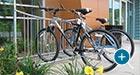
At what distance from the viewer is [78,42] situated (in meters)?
4.72

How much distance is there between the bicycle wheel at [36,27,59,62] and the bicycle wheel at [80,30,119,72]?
2.03ft

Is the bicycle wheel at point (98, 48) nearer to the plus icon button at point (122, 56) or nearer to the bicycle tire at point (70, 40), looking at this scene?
the bicycle tire at point (70, 40)

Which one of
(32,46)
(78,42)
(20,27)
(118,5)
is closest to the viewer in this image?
(78,42)

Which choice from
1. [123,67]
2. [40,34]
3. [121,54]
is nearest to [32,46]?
[40,34]

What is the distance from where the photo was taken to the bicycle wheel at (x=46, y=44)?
482 centimetres

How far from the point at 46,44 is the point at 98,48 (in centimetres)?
126

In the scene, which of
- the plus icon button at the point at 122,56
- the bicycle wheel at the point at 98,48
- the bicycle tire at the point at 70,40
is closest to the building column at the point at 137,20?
the bicycle tire at the point at 70,40

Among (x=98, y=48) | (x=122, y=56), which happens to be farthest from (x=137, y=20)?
(x=122, y=56)

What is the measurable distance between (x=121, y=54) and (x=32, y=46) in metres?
2.82

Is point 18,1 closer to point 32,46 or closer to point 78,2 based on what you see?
point 32,46

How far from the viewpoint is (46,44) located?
16.8 ft

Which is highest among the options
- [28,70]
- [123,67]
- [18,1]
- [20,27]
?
[18,1]

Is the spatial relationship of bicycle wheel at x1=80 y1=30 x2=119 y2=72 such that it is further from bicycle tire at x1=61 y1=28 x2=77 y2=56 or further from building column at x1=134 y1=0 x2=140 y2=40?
building column at x1=134 y1=0 x2=140 y2=40

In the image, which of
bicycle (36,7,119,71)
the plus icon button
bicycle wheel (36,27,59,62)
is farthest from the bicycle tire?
the plus icon button
